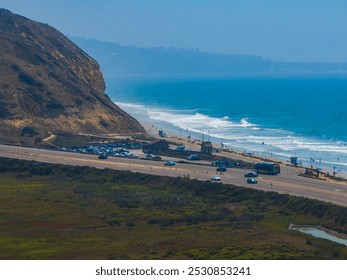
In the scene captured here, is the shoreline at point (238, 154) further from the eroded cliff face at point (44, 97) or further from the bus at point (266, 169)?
the eroded cliff face at point (44, 97)

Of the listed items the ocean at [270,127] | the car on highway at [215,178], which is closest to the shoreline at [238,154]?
the ocean at [270,127]

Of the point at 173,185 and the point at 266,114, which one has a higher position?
the point at 266,114

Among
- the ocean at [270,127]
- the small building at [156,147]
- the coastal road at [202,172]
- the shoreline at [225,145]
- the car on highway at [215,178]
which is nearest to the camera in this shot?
the coastal road at [202,172]

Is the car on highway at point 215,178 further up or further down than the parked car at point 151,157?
further down

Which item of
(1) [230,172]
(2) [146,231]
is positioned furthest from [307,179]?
(2) [146,231]

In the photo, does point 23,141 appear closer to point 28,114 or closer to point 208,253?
point 28,114

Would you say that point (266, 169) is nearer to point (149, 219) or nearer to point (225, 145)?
point (149, 219)
